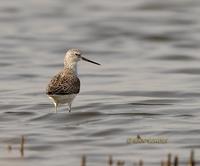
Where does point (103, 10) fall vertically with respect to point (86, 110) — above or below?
above

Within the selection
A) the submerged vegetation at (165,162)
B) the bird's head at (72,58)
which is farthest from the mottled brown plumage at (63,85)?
the submerged vegetation at (165,162)

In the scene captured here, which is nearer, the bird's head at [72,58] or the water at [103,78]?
the water at [103,78]

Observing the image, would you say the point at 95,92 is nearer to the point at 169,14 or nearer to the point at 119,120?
the point at 119,120

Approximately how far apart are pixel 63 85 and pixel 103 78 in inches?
170

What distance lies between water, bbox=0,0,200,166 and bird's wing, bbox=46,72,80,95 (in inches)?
18.2

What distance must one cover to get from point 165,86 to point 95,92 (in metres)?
1.50

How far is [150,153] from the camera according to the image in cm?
1176

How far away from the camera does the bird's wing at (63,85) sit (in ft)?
46.9

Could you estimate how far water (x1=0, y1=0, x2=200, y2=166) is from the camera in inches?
486

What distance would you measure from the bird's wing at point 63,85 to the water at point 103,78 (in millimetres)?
463

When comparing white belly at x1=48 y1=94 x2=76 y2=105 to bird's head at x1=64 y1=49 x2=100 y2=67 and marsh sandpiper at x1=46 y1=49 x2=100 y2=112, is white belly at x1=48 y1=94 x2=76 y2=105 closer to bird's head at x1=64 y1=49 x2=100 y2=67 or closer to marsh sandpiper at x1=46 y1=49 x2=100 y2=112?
marsh sandpiper at x1=46 y1=49 x2=100 y2=112

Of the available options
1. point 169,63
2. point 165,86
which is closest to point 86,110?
point 165,86

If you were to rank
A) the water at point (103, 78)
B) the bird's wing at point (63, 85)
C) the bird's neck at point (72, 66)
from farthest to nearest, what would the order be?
1. the bird's neck at point (72, 66)
2. the bird's wing at point (63, 85)
3. the water at point (103, 78)

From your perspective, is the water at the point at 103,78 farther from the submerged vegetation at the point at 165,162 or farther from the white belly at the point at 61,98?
the submerged vegetation at the point at 165,162
